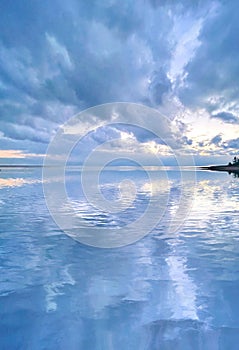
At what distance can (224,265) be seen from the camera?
21.4 feet

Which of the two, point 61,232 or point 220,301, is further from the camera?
point 61,232

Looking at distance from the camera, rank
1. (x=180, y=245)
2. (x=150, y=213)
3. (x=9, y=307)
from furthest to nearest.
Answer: (x=150, y=213) < (x=180, y=245) < (x=9, y=307)

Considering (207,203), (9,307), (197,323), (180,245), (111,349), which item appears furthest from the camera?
(207,203)

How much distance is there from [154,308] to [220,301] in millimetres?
1246

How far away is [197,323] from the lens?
442 centimetres

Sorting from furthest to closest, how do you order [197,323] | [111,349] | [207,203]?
[207,203] < [197,323] < [111,349]

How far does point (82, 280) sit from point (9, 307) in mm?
1525

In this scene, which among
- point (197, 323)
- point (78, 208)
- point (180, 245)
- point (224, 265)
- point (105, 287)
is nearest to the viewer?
point (197, 323)

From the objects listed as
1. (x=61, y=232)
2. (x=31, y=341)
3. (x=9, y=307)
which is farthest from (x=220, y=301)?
(x=61, y=232)

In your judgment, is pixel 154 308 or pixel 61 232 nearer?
pixel 154 308

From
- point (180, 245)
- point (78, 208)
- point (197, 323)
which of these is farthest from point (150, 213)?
point (197, 323)

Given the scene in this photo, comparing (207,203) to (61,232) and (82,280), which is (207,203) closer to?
(61,232)

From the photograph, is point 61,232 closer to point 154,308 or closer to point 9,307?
point 9,307

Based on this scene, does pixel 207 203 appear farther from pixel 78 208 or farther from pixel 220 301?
pixel 220 301
